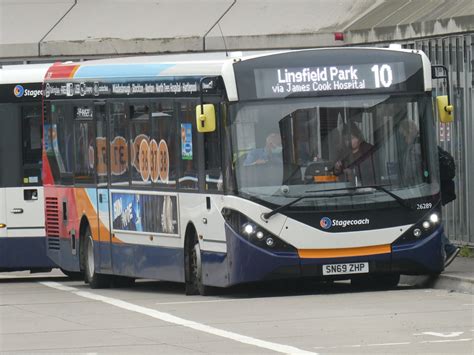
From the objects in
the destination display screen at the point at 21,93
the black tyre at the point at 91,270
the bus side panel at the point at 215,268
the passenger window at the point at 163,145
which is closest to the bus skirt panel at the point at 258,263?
the bus side panel at the point at 215,268

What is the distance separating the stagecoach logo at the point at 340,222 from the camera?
58.8 feet

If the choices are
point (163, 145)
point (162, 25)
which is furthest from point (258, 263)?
point (162, 25)

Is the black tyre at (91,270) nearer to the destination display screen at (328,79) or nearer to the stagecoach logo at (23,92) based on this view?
the stagecoach logo at (23,92)

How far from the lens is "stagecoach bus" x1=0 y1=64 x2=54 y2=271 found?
81.1 ft

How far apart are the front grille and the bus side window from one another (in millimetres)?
5686

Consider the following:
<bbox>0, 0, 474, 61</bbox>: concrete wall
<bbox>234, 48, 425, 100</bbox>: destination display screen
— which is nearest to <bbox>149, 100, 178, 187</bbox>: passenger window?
<bbox>234, 48, 425, 100</bbox>: destination display screen

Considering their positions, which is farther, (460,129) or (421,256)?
(460,129)

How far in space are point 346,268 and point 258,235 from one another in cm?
107

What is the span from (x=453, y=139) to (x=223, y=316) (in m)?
9.43

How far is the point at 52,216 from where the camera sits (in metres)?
24.1

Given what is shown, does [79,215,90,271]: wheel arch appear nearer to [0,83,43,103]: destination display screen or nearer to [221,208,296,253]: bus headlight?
[0,83,43,103]: destination display screen

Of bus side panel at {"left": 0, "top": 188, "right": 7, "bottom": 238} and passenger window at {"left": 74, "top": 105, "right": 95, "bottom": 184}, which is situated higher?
passenger window at {"left": 74, "top": 105, "right": 95, "bottom": 184}

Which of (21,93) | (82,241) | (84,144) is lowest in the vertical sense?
(82,241)

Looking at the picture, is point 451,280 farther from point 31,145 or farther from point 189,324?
point 31,145
